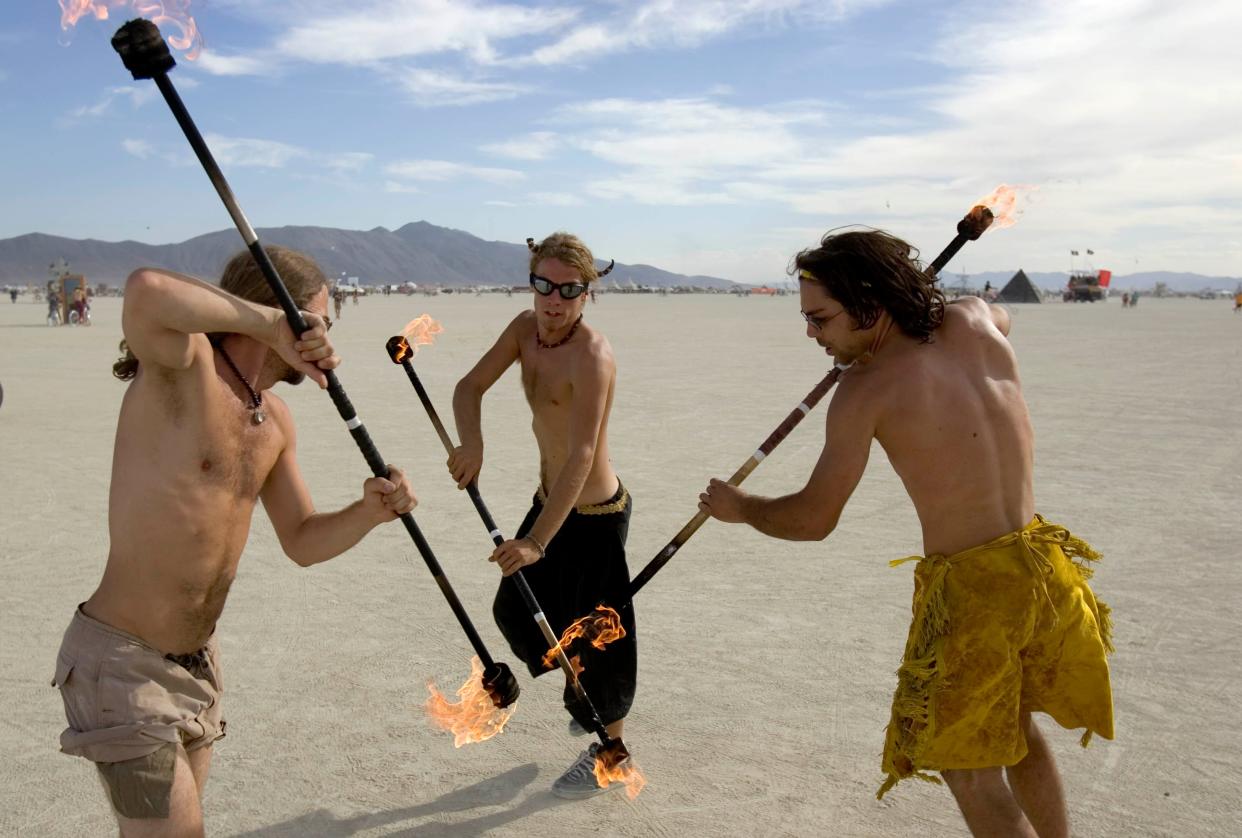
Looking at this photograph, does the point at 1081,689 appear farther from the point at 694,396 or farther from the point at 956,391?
the point at 694,396

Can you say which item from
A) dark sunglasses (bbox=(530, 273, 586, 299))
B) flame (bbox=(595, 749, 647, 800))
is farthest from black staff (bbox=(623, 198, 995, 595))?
dark sunglasses (bbox=(530, 273, 586, 299))

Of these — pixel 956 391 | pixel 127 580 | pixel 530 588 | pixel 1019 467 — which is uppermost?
pixel 956 391

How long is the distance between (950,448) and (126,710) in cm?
238

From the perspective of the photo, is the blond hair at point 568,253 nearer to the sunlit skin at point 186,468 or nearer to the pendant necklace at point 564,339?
the pendant necklace at point 564,339

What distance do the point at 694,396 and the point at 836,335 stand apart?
40.7 ft

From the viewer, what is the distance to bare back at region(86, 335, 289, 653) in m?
2.66

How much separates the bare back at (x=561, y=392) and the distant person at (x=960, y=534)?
1289 mm

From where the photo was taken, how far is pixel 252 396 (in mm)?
2916

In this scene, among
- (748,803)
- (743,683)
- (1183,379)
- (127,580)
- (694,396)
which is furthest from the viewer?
(1183,379)

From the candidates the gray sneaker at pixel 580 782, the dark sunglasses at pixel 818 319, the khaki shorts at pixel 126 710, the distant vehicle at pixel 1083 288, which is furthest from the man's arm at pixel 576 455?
the distant vehicle at pixel 1083 288

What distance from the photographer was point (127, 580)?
2.72m

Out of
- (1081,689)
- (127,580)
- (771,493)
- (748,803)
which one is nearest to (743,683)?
(748,803)

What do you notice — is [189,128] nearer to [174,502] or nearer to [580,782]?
[174,502]

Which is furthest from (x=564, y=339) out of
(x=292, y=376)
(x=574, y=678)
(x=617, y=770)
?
(x=617, y=770)
